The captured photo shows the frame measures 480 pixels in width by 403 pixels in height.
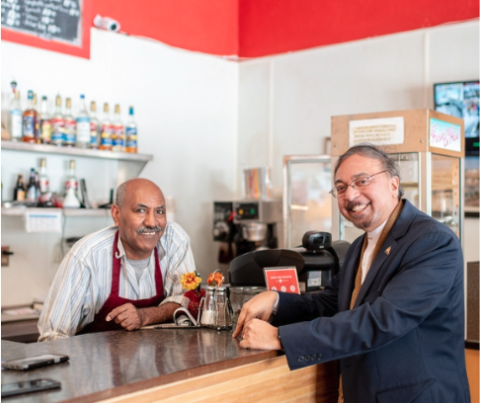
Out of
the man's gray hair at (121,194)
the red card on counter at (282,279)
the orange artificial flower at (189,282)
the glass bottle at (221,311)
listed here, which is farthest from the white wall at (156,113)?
the glass bottle at (221,311)

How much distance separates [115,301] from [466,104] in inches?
122

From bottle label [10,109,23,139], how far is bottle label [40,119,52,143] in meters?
0.17

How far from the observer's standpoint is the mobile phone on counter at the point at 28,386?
1.45 meters

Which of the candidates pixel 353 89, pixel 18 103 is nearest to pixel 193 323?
pixel 18 103

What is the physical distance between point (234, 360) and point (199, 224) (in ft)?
13.4

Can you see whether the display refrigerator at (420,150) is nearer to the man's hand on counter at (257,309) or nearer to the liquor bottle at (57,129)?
the man's hand on counter at (257,309)

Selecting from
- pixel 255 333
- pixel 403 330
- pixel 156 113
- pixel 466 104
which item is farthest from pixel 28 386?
pixel 156 113

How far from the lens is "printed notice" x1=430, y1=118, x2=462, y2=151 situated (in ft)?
10.6

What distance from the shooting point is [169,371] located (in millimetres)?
1656

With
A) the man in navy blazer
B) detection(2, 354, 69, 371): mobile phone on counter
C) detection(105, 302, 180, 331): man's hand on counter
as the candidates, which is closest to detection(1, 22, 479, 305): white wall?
detection(105, 302, 180, 331): man's hand on counter

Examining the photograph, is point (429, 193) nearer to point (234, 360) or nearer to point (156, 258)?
point (156, 258)

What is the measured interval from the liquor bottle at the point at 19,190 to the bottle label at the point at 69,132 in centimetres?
41

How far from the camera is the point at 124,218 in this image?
2.80 metres

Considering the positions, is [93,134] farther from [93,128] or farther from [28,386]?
[28,386]
